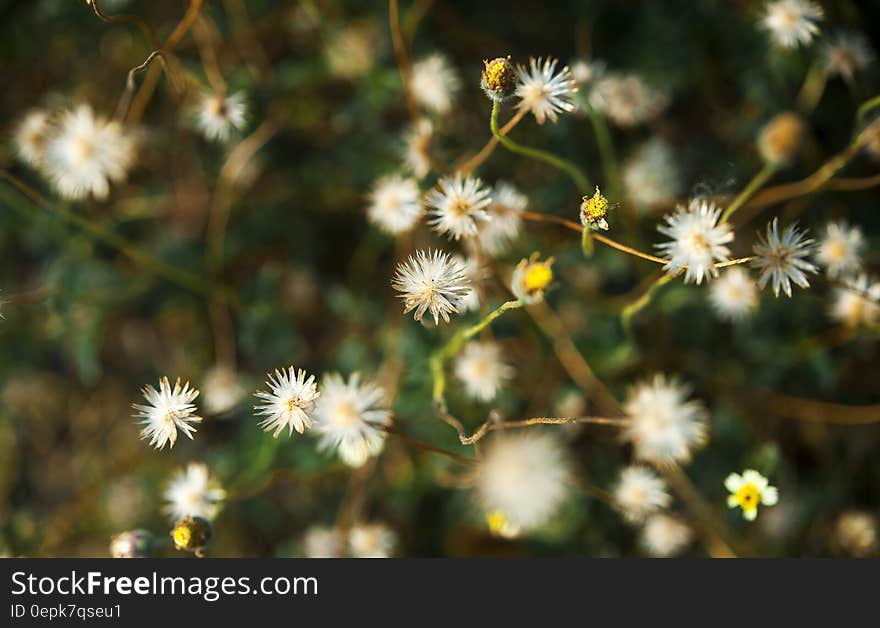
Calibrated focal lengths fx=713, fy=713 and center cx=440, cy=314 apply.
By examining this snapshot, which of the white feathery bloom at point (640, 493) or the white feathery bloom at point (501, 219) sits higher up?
the white feathery bloom at point (501, 219)

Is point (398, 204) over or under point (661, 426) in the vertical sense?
over

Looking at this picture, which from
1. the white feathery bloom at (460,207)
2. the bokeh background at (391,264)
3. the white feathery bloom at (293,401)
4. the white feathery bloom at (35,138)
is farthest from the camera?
the bokeh background at (391,264)

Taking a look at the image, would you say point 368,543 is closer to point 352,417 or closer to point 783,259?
point 352,417

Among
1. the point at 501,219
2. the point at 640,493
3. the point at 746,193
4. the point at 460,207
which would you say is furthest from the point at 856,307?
the point at 460,207

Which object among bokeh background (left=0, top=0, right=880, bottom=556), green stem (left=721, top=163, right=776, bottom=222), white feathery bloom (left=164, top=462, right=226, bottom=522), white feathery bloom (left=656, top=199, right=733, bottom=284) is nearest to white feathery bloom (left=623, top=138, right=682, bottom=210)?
bokeh background (left=0, top=0, right=880, bottom=556)

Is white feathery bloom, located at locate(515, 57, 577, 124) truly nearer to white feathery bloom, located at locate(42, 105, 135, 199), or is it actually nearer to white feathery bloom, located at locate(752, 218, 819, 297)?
white feathery bloom, located at locate(752, 218, 819, 297)

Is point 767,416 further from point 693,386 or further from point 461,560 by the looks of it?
point 461,560

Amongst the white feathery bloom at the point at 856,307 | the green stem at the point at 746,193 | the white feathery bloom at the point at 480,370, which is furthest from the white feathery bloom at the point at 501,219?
the white feathery bloom at the point at 856,307

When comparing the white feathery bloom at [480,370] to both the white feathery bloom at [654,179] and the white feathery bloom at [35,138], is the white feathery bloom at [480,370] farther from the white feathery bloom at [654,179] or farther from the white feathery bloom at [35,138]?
the white feathery bloom at [35,138]
